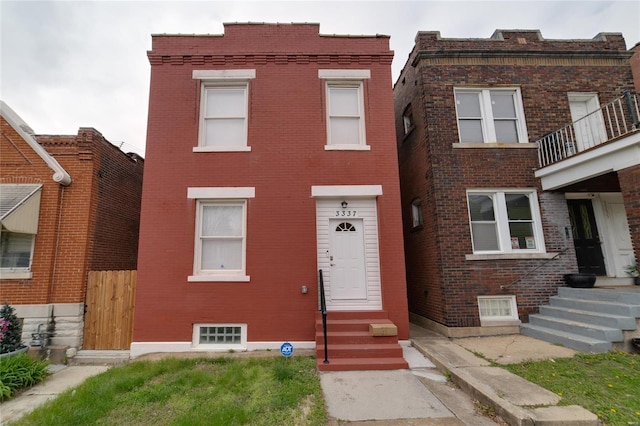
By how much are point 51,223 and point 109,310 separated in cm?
240

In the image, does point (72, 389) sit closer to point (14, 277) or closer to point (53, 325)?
point (53, 325)

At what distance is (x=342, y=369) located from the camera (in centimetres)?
521

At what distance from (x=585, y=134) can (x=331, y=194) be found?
7160mm

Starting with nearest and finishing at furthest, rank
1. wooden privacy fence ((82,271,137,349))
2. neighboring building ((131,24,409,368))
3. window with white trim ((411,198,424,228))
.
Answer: neighboring building ((131,24,409,368))
wooden privacy fence ((82,271,137,349))
window with white trim ((411,198,424,228))

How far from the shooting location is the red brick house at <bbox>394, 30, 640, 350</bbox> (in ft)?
24.1

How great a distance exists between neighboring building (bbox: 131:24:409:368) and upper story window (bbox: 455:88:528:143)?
7.93ft

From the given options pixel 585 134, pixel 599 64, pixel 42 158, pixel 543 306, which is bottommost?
pixel 543 306

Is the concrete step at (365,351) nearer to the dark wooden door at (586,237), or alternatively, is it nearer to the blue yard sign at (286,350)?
the blue yard sign at (286,350)

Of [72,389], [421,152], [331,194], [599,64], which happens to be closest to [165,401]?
A: [72,389]

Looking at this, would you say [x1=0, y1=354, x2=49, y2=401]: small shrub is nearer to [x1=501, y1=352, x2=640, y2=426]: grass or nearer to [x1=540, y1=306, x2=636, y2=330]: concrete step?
[x1=501, y1=352, x2=640, y2=426]: grass

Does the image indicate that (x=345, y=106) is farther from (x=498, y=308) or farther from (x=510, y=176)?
(x=498, y=308)

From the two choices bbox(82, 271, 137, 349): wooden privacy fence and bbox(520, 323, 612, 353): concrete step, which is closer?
bbox(520, 323, 612, 353): concrete step

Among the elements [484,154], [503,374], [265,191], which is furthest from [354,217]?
[484,154]

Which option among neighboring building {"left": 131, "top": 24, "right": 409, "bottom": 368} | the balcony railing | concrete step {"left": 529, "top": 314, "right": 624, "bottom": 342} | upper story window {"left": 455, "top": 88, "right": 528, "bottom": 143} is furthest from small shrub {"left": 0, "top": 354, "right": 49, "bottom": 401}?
the balcony railing
